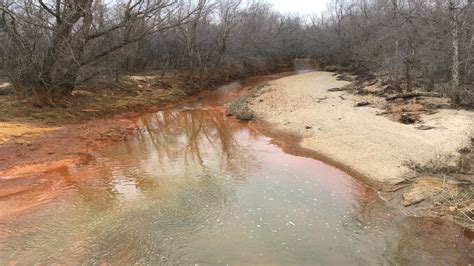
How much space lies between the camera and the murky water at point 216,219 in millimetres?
8555

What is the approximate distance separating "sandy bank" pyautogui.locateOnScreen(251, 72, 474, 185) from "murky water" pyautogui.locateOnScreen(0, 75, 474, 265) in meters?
1.19

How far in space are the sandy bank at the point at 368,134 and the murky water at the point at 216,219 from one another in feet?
3.91

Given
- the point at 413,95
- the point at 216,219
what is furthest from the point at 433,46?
the point at 216,219

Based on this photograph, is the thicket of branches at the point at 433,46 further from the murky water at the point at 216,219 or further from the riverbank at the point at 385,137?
the murky water at the point at 216,219

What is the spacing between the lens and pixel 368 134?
1647 centimetres

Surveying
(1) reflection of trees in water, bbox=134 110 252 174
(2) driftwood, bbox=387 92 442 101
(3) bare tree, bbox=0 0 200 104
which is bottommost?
(2) driftwood, bbox=387 92 442 101

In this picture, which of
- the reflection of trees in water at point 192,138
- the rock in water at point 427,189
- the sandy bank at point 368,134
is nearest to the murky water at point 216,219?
the reflection of trees in water at point 192,138

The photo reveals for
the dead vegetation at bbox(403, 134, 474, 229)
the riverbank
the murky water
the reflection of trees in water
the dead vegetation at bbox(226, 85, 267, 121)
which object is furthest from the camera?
the dead vegetation at bbox(226, 85, 267, 121)

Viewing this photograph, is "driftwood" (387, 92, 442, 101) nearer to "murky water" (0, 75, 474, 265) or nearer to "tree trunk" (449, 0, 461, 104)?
"tree trunk" (449, 0, 461, 104)

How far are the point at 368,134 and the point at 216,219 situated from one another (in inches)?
348

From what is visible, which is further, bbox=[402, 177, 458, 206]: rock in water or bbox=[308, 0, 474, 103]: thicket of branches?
bbox=[308, 0, 474, 103]: thicket of branches

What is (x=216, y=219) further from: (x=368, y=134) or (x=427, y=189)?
(x=368, y=134)

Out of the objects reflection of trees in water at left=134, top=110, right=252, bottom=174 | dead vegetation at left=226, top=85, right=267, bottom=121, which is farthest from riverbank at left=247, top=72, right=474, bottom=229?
reflection of trees in water at left=134, top=110, right=252, bottom=174

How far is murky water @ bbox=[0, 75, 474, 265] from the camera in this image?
8555mm
